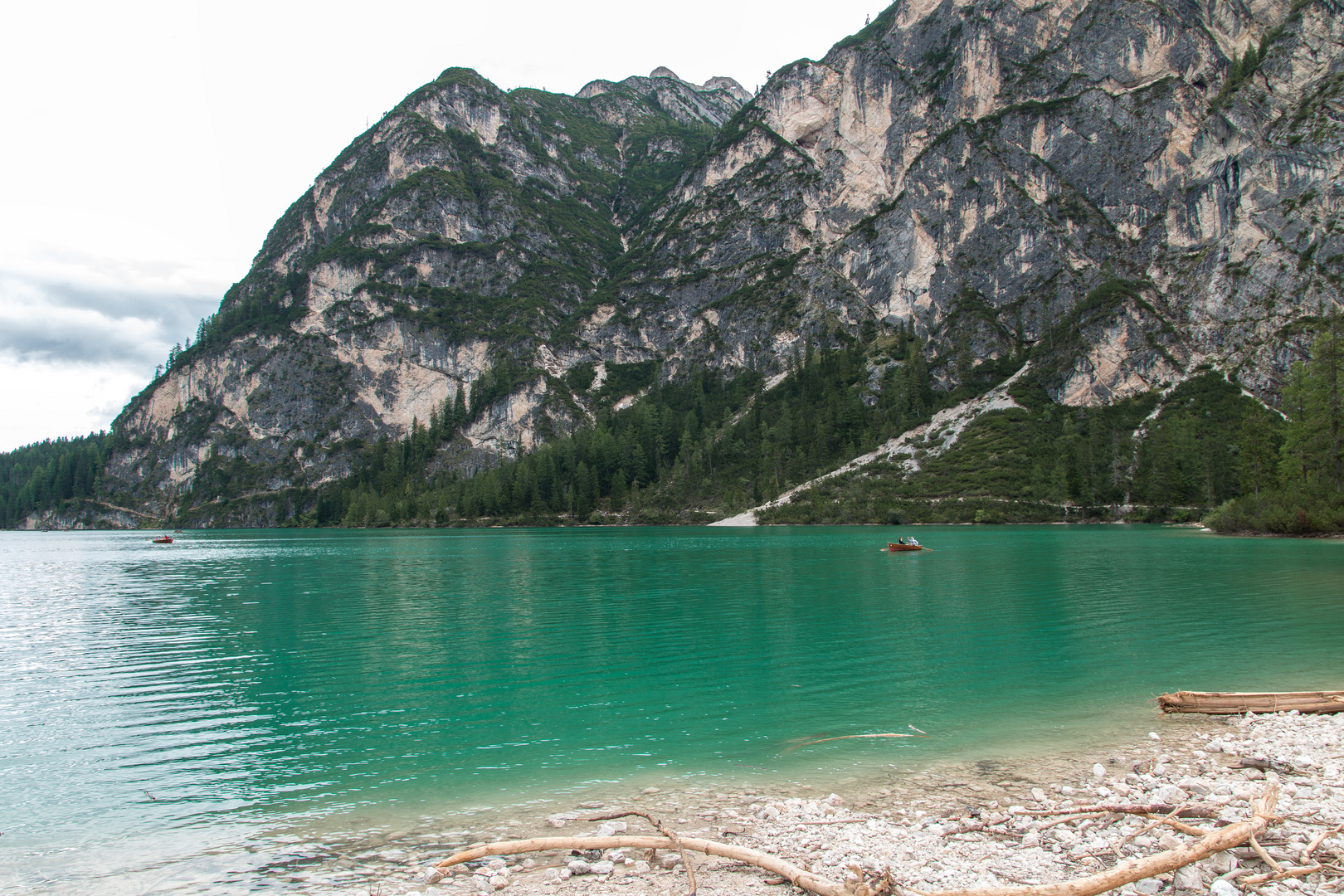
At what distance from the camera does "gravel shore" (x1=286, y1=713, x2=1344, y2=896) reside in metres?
8.55

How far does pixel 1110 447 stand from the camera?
5354 inches

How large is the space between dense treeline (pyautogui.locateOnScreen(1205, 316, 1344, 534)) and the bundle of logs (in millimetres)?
84884

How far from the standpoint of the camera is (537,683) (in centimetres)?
2173

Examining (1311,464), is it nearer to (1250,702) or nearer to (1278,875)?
(1250,702)

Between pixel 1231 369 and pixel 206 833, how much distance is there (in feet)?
616

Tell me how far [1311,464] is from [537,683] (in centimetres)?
9739

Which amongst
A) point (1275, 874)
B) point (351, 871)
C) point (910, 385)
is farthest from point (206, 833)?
point (910, 385)

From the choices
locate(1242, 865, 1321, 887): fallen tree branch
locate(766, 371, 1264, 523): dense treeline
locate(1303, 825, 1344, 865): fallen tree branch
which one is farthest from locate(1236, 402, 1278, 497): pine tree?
locate(1242, 865, 1321, 887): fallen tree branch

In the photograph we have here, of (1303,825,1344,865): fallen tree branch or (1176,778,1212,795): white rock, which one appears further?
(1176,778,1212,795): white rock

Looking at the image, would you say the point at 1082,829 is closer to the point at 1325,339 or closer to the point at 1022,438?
the point at 1325,339

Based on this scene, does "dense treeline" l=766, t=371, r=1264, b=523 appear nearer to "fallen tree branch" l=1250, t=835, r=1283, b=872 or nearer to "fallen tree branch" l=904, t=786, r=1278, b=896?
"fallen tree branch" l=904, t=786, r=1278, b=896

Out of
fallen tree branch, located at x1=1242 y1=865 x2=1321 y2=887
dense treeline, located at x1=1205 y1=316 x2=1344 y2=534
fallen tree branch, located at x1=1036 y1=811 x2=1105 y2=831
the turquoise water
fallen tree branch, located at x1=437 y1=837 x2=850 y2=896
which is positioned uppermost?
dense treeline, located at x1=1205 y1=316 x2=1344 y2=534

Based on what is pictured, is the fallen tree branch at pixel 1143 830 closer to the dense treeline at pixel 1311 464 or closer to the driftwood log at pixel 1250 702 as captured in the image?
the driftwood log at pixel 1250 702

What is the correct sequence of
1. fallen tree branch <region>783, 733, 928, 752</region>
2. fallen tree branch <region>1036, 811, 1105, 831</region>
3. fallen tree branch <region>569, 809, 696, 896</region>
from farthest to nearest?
1. fallen tree branch <region>783, 733, 928, 752</region>
2. fallen tree branch <region>1036, 811, 1105, 831</region>
3. fallen tree branch <region>569, 809, 696, 896</region>
